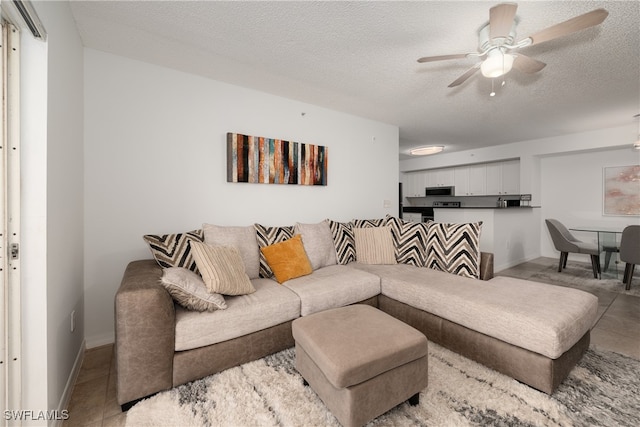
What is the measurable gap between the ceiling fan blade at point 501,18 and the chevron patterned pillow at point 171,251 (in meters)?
2.49

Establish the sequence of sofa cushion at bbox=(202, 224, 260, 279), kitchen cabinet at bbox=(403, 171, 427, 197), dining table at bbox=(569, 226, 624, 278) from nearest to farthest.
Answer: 1. sofa cushion at bbox=(202, 224, 260, 279)
2. dining table at bbox=(569, 226, 624, 278)
3. kitchen cabinet at bbox=(403, 171, 427, 197)

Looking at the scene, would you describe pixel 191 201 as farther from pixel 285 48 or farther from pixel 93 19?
pixel 285 48

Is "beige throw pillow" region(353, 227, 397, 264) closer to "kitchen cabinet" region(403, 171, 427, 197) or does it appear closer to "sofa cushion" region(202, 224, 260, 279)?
"sofa cushion" region(202, 224, 260, 279)

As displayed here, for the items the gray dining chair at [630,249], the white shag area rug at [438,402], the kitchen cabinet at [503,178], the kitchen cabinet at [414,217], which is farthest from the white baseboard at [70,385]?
the kitchen cabinet at [503,178]

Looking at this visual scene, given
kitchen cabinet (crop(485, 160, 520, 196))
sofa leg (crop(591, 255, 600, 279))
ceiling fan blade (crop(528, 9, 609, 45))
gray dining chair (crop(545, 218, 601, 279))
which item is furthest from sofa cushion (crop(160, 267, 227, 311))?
kitchen cabinet (crop(485, 160, 520, 196))

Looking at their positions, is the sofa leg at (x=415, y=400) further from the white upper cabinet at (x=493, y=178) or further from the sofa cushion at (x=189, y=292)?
the white upper cabinet at (x=493, y=178)

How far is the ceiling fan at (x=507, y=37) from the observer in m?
1.42

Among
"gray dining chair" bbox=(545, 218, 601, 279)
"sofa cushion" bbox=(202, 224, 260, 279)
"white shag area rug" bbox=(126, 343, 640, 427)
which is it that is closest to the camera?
"white shag area rug" bbox=(126, 343, 640, 427)

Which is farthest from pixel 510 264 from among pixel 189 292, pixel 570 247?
pixel 189 292

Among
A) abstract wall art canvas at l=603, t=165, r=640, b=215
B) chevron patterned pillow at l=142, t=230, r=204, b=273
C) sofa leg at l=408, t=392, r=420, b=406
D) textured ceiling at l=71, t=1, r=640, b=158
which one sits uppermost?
textured ceiling at l=71, t=1, r=640, b=158

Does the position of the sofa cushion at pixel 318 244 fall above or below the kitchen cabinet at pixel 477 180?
below

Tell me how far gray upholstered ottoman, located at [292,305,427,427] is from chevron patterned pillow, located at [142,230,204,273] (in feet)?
3.39

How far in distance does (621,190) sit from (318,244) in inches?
227

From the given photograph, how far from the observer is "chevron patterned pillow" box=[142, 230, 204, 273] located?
194 centimetres
